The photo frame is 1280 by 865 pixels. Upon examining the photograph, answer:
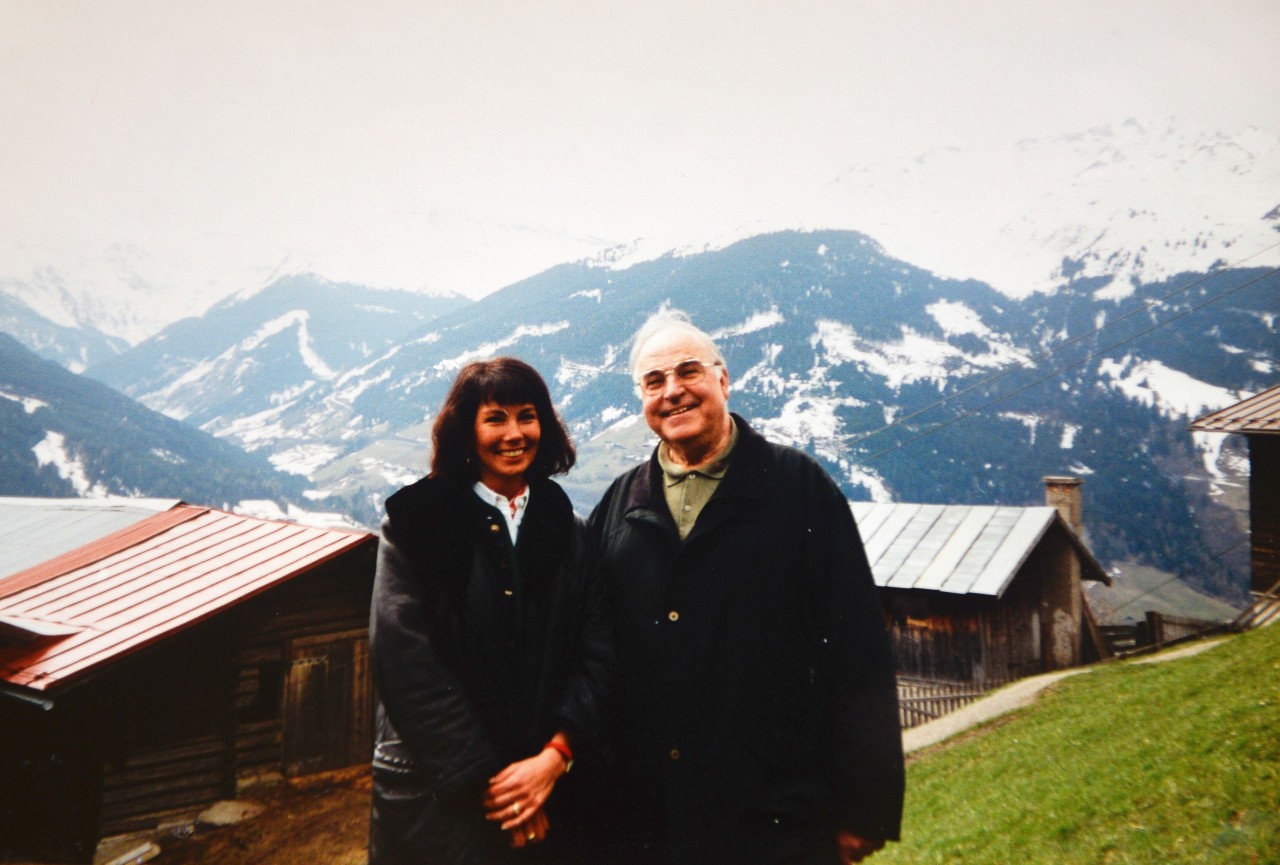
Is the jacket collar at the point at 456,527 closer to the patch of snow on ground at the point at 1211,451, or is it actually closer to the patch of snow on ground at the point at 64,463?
the patch of snow on ground at the point at 64,463

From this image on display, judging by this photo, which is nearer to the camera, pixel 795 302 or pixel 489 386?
pixel 489 386

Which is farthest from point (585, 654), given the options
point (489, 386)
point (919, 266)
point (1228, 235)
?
point (1228, 235)

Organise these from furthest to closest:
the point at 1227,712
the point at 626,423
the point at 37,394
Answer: the point at 626,423 → the point at 37,394 → the point at 1227,712

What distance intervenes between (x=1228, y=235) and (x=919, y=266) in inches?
3375

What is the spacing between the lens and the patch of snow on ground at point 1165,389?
11600 centimetres

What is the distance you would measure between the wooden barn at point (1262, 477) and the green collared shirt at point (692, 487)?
1653cm

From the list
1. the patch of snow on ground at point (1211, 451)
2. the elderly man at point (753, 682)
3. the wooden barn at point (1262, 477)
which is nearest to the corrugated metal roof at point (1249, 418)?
the wooden barn at point (1262, 477)

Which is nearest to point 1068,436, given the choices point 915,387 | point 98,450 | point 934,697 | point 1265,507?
point 915,387

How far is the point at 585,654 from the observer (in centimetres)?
235

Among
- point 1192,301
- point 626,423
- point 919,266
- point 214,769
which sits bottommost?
point 214,769

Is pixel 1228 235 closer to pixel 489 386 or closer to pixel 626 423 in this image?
pixel 626 423

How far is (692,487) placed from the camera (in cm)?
256

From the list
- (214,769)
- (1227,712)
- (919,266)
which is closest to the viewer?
(1227,712)

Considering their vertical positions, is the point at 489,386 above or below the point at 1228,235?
below
